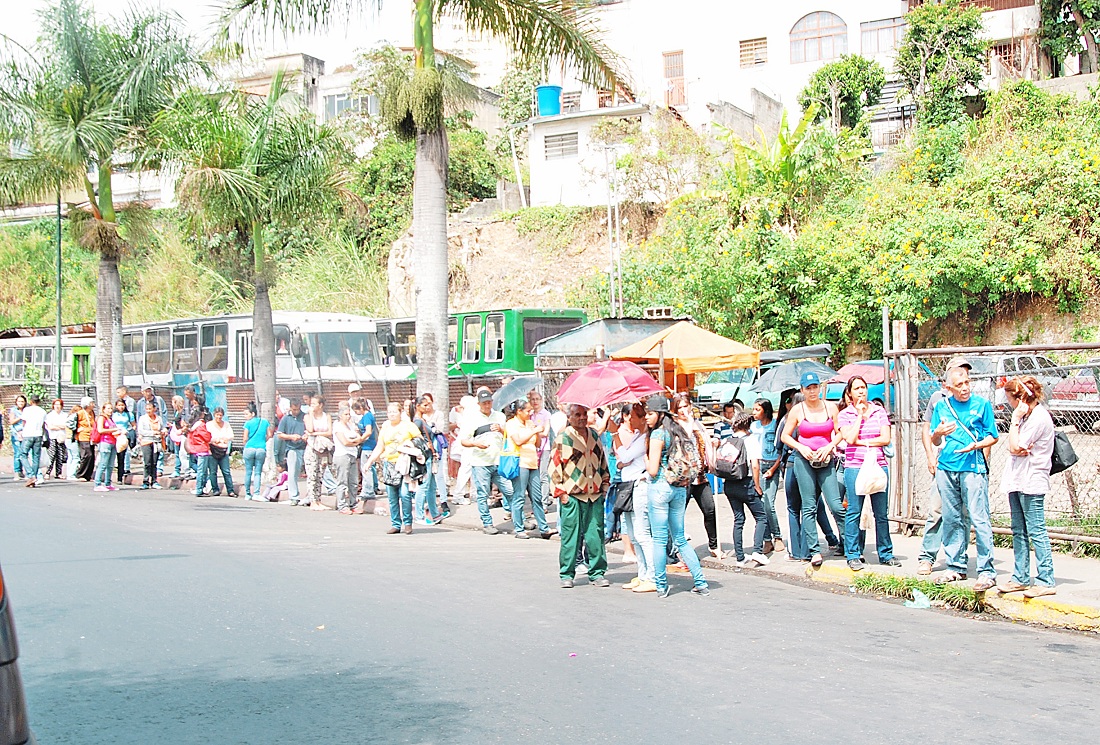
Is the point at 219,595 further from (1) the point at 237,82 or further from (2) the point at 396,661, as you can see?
(1) the point at 237,82

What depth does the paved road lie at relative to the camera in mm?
5707

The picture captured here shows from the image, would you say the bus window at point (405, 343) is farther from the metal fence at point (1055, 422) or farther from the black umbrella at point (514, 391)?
the metal fence at point (1055, 422)

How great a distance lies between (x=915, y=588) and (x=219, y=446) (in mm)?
12967

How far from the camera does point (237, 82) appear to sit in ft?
75.5

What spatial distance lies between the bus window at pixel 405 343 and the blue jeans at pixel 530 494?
44.7ft

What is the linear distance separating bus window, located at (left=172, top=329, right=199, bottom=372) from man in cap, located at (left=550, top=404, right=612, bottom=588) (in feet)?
66.0

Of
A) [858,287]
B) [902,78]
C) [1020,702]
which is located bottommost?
[1020,702]

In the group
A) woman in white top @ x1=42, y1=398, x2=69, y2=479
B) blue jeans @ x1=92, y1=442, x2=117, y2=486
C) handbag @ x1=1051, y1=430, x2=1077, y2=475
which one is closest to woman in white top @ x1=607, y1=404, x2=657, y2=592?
handbag @ x1=1051, y1=430, x2=1077, y2=475

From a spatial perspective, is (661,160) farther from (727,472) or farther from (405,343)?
(727,472)

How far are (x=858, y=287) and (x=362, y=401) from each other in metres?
12.7

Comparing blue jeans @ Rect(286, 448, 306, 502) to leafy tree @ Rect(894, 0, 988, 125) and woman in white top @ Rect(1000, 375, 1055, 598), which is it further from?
leafy tree @ Rect(894, 0, 988, 125)

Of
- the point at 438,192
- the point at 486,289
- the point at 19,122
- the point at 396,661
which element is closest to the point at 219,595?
the point at 396,661

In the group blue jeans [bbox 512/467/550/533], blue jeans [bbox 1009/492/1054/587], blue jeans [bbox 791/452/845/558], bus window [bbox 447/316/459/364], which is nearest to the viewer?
blue jeans [bbox 1009/492/1054/587]

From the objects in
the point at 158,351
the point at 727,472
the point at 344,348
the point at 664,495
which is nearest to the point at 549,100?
the point at 344,348
